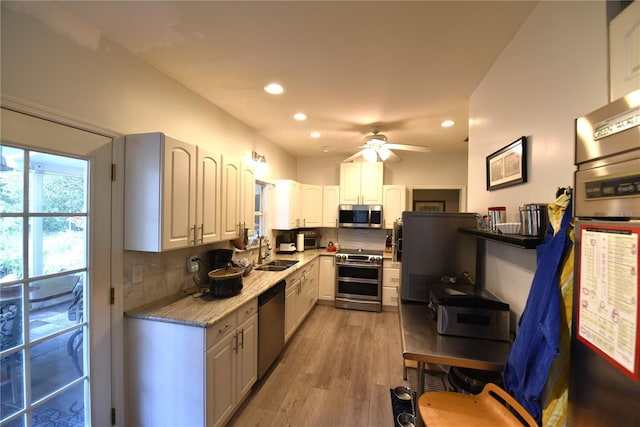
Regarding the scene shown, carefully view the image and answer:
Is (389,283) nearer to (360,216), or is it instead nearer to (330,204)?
(360,216)

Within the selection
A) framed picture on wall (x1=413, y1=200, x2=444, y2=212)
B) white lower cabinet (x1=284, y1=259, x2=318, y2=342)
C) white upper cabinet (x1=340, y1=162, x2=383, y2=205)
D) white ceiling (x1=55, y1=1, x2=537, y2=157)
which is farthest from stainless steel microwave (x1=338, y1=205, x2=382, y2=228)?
white ceiling (x1=55, y1=1, x2=537, y2=157)

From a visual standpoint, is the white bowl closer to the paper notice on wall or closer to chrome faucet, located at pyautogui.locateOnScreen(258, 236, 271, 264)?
the paper notice on wall

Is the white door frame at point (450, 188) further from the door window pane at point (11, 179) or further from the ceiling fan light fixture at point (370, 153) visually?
the door window pane at point (11, 179)

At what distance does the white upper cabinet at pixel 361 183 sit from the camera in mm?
4625

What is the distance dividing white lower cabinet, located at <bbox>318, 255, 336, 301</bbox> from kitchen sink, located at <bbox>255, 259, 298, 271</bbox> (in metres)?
0.81

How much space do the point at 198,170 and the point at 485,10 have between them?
82.9 inches

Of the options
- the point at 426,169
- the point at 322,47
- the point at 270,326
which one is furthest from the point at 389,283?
the point at 322,47

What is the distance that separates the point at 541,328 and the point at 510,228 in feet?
1.87

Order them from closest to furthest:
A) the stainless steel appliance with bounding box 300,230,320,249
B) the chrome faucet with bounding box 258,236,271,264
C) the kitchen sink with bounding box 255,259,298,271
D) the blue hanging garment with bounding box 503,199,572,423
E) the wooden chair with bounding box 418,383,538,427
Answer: the blue hanging garment with bounding box 503,199,572,423, the wooden chair with bounding box 418,383,538,427, the kitchen sink with bounding box 255,259,298,271, the chrome faucet with bounding box 258,236,271,264, the stainless steel appliance with bounding box 300,230,320,249

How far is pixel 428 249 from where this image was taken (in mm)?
2328

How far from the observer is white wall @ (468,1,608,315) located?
1.06m

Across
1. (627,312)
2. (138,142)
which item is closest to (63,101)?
(138,142)

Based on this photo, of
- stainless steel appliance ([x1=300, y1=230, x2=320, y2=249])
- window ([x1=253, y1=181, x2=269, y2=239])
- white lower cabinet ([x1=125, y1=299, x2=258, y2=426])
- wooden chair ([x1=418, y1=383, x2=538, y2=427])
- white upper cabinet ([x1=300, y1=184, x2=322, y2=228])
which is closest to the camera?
wooden chair ([x1=418, y1=383, x2=538, y2=427])

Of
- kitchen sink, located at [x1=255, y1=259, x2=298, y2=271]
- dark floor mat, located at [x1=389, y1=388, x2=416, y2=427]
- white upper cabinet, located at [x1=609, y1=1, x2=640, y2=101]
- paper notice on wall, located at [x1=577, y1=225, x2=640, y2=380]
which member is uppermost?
white upper cabinet, located at [x1=609, y1=1, x2=640, y2=101]
